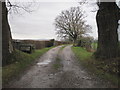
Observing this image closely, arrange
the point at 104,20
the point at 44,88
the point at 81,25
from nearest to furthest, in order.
Answer: the point at 44,88 → the point at 104,20 → the point at 81,25

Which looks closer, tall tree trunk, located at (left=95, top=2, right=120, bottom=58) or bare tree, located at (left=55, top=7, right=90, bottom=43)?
tall tree trunk, located at (left=95, top=2, right=120, bottom=58)

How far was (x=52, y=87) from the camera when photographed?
3.42 metres

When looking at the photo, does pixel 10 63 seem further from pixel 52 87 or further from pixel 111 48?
pixel 111 48

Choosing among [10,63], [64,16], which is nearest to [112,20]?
[10,63]

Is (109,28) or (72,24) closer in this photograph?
(109,28)

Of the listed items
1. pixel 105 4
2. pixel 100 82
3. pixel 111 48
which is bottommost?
pixel 100 82

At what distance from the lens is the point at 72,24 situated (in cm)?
2522

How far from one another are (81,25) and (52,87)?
2223cm

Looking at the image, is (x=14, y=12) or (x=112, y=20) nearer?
(x=112, y=20)

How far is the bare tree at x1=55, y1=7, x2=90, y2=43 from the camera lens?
24.1 m

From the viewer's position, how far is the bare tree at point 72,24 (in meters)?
24.1

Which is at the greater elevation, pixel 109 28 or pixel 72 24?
pixel 72 24

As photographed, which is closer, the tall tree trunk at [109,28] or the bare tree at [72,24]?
the tall tree trunk at [109,28]

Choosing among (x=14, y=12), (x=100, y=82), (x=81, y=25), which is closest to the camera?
(x=100, y=82)
